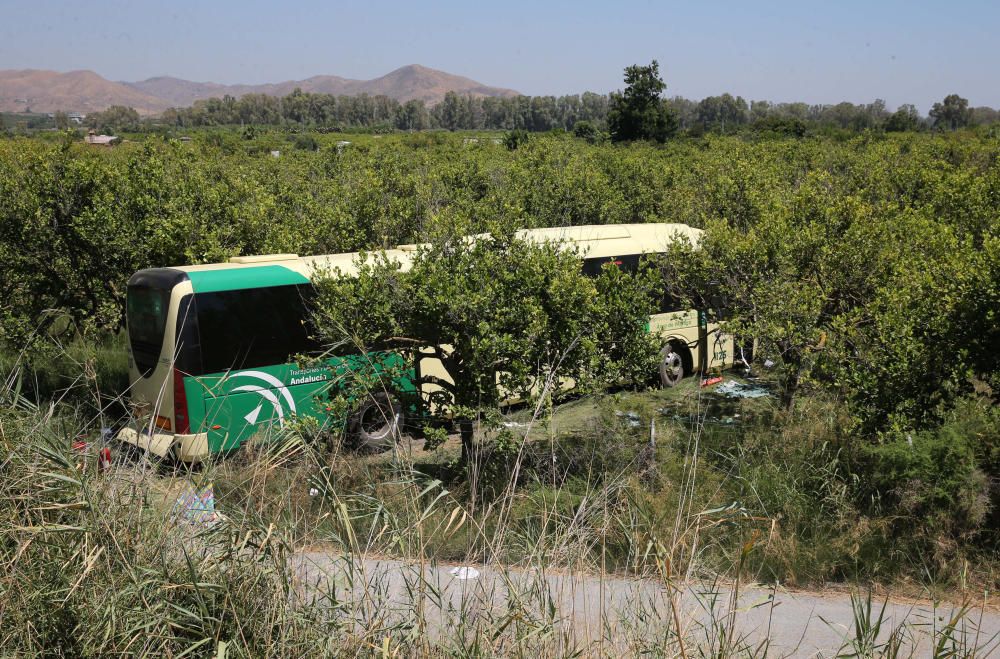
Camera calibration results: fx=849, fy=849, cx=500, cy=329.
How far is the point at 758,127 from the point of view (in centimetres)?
5791

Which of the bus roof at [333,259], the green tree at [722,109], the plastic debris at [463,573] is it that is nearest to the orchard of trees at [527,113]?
the green tree at [722,109]

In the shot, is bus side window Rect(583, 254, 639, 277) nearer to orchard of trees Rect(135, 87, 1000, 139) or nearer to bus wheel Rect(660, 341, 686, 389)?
bus wheel Rect(660, 341, 686, 389)

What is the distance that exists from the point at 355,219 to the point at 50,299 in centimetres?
532

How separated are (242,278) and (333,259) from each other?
1.55 metres

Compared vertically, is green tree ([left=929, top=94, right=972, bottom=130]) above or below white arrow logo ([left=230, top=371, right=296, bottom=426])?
above

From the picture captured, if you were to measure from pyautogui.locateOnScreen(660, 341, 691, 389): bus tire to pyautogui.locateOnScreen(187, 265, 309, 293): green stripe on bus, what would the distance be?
623 cm

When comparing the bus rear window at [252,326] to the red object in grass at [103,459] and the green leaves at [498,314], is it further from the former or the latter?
the red object in grass at [103,459]

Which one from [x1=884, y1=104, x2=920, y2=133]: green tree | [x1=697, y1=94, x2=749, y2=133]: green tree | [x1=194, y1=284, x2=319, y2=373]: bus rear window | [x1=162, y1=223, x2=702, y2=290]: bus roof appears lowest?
[x1=194, y1=284, x2=319, y2=373]: bus rear window

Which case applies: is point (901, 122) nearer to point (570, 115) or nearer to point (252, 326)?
point (252, 326)

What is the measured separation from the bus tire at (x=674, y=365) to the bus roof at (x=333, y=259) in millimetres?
1718

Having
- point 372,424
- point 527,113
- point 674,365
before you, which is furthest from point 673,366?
point 527,113

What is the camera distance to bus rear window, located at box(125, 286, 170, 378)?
33.0 ft

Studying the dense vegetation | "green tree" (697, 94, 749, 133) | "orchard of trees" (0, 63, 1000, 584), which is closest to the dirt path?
the dense vegetation

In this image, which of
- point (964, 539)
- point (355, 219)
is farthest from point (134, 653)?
point (355, 219)
